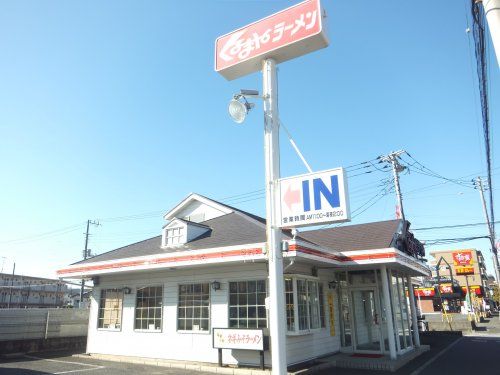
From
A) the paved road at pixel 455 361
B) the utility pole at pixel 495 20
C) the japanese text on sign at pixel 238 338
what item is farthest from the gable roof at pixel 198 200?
the utility pole at pixel 495 20

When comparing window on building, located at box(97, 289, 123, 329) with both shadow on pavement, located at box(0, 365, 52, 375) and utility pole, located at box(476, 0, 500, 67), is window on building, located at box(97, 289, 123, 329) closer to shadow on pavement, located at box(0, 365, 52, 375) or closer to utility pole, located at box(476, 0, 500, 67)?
shadow on pavement, located at box(0, 365, 52, 375)

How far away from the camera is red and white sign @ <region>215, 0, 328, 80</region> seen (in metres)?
7.04

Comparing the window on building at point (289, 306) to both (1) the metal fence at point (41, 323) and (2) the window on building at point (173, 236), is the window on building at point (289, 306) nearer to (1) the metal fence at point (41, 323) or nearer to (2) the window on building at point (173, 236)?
(2) the window on building at point (173, 236)

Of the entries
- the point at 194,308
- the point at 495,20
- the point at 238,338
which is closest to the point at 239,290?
the point at 238,338

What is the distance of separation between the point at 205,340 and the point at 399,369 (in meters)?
6.03

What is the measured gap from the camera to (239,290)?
11.5 metres

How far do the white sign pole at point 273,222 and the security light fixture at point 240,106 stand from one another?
0.33 metres

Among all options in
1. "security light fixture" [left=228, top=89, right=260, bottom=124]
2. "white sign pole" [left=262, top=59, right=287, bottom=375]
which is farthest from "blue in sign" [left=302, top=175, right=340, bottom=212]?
"security light fixture" [left=228, top=89, right=260, bottom=124]

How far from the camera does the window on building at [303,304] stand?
11.1 metres

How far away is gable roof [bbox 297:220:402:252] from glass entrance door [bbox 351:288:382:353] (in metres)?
1.93

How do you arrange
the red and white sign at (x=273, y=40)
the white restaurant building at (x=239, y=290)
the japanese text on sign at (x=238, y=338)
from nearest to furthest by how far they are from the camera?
the red and white sign at (x=273, y=40) < the japanese text on sign at (x=238, y=338) < the white restaurant building at (x=239, y=290)

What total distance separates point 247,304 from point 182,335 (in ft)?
8.85

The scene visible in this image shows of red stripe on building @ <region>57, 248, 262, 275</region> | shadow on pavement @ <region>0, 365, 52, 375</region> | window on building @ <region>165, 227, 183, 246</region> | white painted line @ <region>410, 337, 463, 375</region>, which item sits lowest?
white painted line @ <region>410, 337, 463, 375</region>

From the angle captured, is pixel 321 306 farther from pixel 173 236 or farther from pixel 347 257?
pixel 173 236
